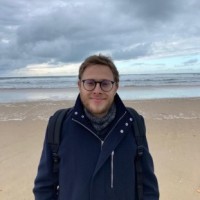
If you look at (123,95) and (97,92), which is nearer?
(97,92)

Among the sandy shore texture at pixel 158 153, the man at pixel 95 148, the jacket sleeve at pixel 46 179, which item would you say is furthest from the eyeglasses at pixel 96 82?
the sandy shore texture at pixel 158 153

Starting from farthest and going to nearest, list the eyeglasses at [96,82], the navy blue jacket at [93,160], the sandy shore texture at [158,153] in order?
the sandy shore texture at [158,153], the eyeglasses at [96,82], the navy blue jacket at [93,160]

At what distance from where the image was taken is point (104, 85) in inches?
88.4

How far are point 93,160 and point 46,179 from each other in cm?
36

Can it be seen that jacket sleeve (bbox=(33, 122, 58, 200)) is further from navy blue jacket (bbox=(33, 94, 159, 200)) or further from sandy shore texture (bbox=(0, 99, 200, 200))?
sandy shore texture (bbox=(0, 99, 200, 200))

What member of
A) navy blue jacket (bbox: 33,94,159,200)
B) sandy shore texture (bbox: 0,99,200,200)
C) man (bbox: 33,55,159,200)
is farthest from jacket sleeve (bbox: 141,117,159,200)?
sandy shore texture (bbox: 0,99,200,200)

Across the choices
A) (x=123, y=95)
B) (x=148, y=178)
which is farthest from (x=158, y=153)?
(x=123, y=95)

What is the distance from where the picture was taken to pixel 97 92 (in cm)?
223

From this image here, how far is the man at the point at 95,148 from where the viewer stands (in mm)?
2141

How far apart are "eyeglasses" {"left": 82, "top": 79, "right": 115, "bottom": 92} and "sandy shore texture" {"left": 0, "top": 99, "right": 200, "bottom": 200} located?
11.0 feet

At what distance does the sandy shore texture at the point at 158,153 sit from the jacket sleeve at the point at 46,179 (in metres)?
2.99

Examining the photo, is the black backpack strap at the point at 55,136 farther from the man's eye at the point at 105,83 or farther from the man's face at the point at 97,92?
the man's eye at the point at 105,83

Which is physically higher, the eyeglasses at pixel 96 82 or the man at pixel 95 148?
the eyeglasses at pixel 96 82

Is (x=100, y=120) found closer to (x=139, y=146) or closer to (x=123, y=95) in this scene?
(x=139, y=146)
